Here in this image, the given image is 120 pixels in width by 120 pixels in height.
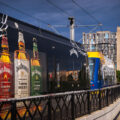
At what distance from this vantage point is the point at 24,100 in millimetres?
5598

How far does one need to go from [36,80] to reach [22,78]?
835 millimetres

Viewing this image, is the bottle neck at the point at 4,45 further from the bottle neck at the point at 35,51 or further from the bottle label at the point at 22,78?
the bottle neck at the point at 35,51

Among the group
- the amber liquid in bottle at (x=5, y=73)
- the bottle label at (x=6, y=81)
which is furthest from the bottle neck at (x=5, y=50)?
the bottle label at (x=6, y=81)

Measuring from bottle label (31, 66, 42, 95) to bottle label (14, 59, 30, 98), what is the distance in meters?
0.23

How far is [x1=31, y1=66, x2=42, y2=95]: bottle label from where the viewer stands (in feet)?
26.0

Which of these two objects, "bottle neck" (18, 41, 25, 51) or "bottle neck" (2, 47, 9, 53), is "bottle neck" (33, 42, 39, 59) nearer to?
"bottle neck" (18, 41, 25, 51)

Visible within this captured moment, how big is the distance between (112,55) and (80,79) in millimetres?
140201

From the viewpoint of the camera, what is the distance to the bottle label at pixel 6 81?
644 cm

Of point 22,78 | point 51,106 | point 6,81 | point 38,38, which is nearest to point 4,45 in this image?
point 6,81

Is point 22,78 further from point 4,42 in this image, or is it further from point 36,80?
point 4,42

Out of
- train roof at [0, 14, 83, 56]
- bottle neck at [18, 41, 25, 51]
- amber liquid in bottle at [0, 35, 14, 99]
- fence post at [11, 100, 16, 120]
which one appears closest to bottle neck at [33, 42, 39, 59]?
train roof at [0, 14, 83, 56]

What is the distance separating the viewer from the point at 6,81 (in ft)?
21.8

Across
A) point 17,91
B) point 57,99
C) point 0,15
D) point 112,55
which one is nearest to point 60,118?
point 57,99

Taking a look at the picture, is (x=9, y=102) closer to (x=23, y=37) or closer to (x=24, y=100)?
(x=24, y=100)
